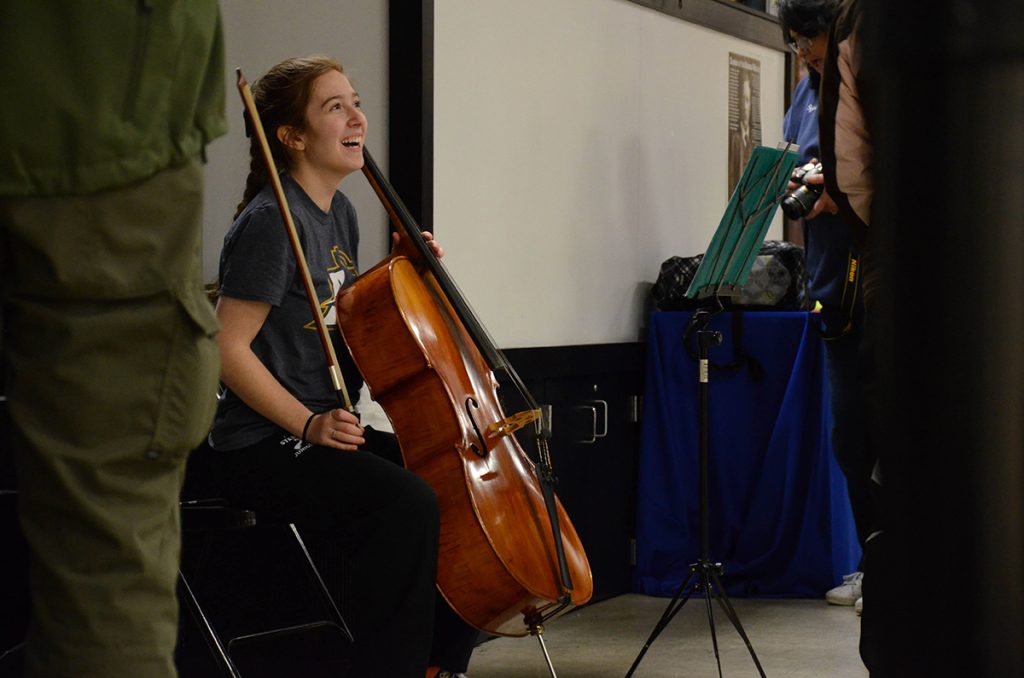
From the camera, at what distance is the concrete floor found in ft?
11.3

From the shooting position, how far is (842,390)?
12.5 feet

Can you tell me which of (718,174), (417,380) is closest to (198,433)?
(417,380)

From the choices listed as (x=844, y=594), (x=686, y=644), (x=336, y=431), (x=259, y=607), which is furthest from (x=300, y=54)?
(x=844, y=594)

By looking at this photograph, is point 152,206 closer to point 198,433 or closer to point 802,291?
point 198,433

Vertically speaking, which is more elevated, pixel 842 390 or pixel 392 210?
pixel 392 210

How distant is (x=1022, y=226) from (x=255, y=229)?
229 centimetres

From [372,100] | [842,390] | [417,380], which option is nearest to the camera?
[417,380]

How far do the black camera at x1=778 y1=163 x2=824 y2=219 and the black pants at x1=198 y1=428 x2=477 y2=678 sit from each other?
171 cm

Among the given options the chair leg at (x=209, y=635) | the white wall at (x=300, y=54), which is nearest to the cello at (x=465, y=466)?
the chair leg at (x=209, y=635)

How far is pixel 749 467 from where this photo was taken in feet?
14.6

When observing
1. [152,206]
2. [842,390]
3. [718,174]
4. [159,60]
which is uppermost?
[718,174]

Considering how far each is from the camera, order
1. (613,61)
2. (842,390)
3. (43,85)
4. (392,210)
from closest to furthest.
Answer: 1. (43,85)
2. (392,210)
3. (842,390)
4. (613,61)

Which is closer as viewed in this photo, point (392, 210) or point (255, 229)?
point (255, 229)

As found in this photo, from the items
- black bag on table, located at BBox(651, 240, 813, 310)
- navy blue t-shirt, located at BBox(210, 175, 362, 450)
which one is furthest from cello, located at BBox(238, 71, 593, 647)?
black bag on table, located at BBox(651, 240, 813, 310)
